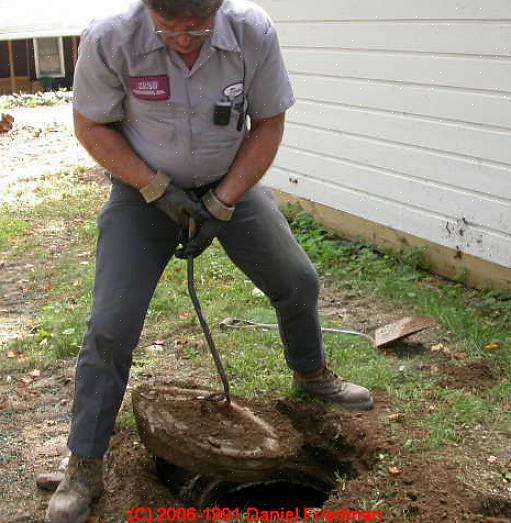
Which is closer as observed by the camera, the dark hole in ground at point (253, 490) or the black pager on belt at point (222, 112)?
the black pager on belt at point (222, 112)

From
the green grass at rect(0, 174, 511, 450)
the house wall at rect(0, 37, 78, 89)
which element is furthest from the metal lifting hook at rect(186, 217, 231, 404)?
the house wall at rect(0, 37, 78, 89)

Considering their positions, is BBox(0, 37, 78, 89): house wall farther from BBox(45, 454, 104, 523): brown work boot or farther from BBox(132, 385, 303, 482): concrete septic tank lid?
BBox(45, 454, 104, 523): brown work boot

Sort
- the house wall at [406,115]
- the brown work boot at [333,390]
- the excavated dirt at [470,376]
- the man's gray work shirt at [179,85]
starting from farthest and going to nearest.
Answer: the house wall at [406,115]
the excavated dirt at [470,376]
the brown work boot at [333,390]
the man's gray work shirt at [179,85]

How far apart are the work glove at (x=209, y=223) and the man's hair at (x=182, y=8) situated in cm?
76

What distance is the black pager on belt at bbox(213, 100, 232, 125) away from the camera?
3.18 metres

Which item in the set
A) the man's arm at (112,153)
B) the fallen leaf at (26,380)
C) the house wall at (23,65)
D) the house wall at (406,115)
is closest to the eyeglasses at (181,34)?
the man's arm at (112,153)

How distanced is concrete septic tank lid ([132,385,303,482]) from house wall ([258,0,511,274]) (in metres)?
2.67

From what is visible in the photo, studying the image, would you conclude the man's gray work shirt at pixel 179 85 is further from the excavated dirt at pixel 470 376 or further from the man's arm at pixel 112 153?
the excavated dirt at pixel 470 376

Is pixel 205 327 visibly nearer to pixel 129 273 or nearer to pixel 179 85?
pixel 129 273

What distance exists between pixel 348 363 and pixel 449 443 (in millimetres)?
1029

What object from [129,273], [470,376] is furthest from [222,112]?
[470,376]

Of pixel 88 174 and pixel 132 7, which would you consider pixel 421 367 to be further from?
pixel 88 174

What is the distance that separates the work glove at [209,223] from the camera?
3309mm

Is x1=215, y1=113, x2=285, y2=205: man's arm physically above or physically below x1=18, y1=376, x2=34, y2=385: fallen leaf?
above
